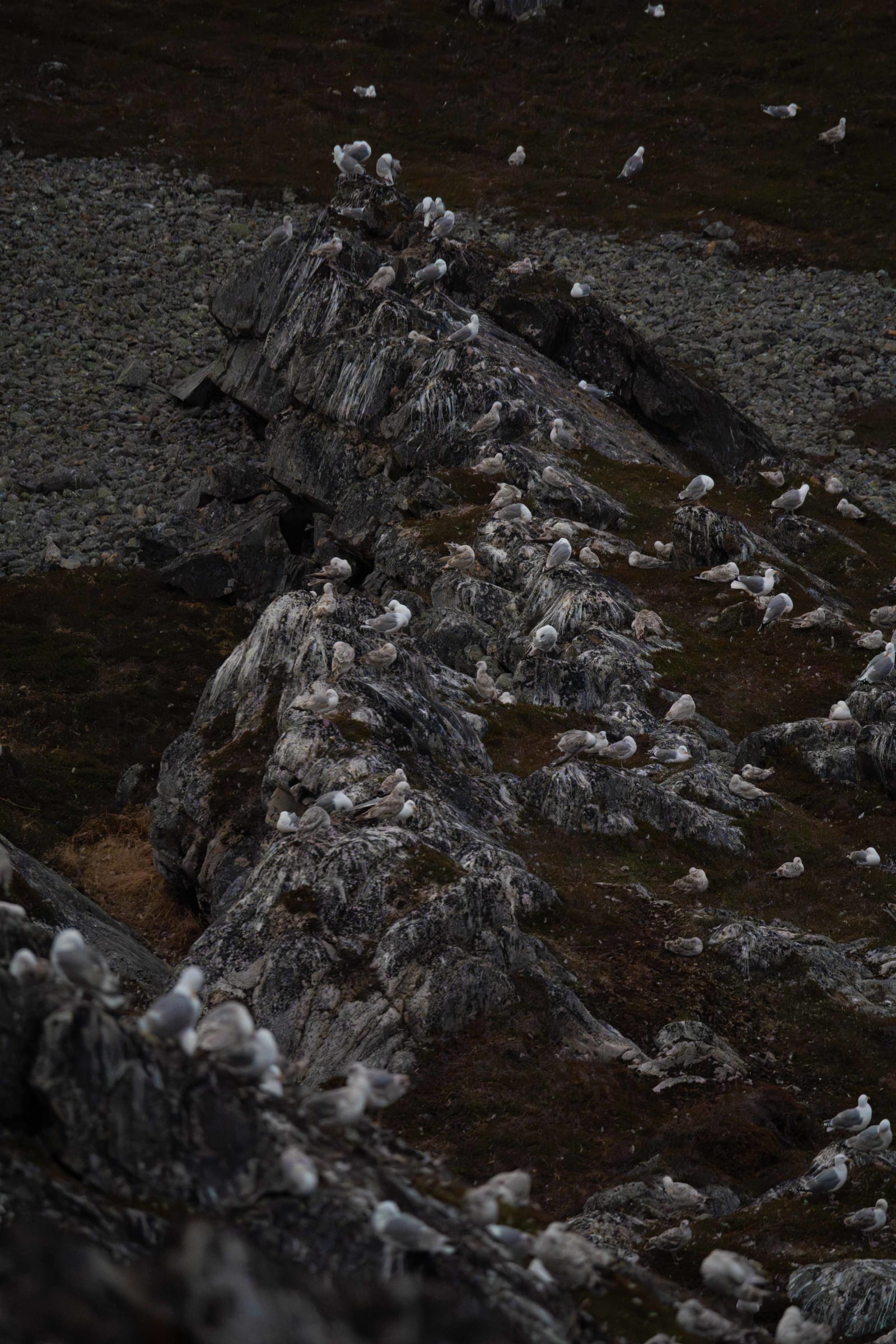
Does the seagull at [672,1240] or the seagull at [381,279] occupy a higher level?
the seagull at [381,279]

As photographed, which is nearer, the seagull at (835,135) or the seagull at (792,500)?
the seagull at (792,500)

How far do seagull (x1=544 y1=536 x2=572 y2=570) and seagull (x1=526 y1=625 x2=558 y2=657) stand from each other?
9.61ft

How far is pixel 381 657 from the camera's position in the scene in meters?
28.0

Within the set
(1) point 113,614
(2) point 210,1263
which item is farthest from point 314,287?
(2) point 210,1263

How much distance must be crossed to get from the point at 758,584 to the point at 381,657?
59.0 feet

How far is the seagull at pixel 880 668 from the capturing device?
117ft

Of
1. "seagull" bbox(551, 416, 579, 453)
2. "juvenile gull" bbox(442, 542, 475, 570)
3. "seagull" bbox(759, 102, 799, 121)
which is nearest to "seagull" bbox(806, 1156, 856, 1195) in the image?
"juvenile gull" bbox(442, 542, 475, 570)

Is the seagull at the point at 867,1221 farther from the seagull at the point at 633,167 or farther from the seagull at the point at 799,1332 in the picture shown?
the seagull at the point at 633,167

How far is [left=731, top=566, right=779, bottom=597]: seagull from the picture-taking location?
41.6 meters

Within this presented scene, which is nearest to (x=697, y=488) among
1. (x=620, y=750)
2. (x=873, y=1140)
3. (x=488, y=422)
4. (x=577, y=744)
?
(x=488, y=422)

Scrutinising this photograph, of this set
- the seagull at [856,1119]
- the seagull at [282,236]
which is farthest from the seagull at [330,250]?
the seagull at [856,1119]

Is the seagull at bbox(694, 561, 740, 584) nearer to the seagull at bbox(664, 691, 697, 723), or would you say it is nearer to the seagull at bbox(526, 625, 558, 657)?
the seagull at bbox(526, 625, 558, 657)

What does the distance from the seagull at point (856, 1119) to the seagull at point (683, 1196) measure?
9.43 ft

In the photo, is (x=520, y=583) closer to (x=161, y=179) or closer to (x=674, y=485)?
(x=674, y=485)
